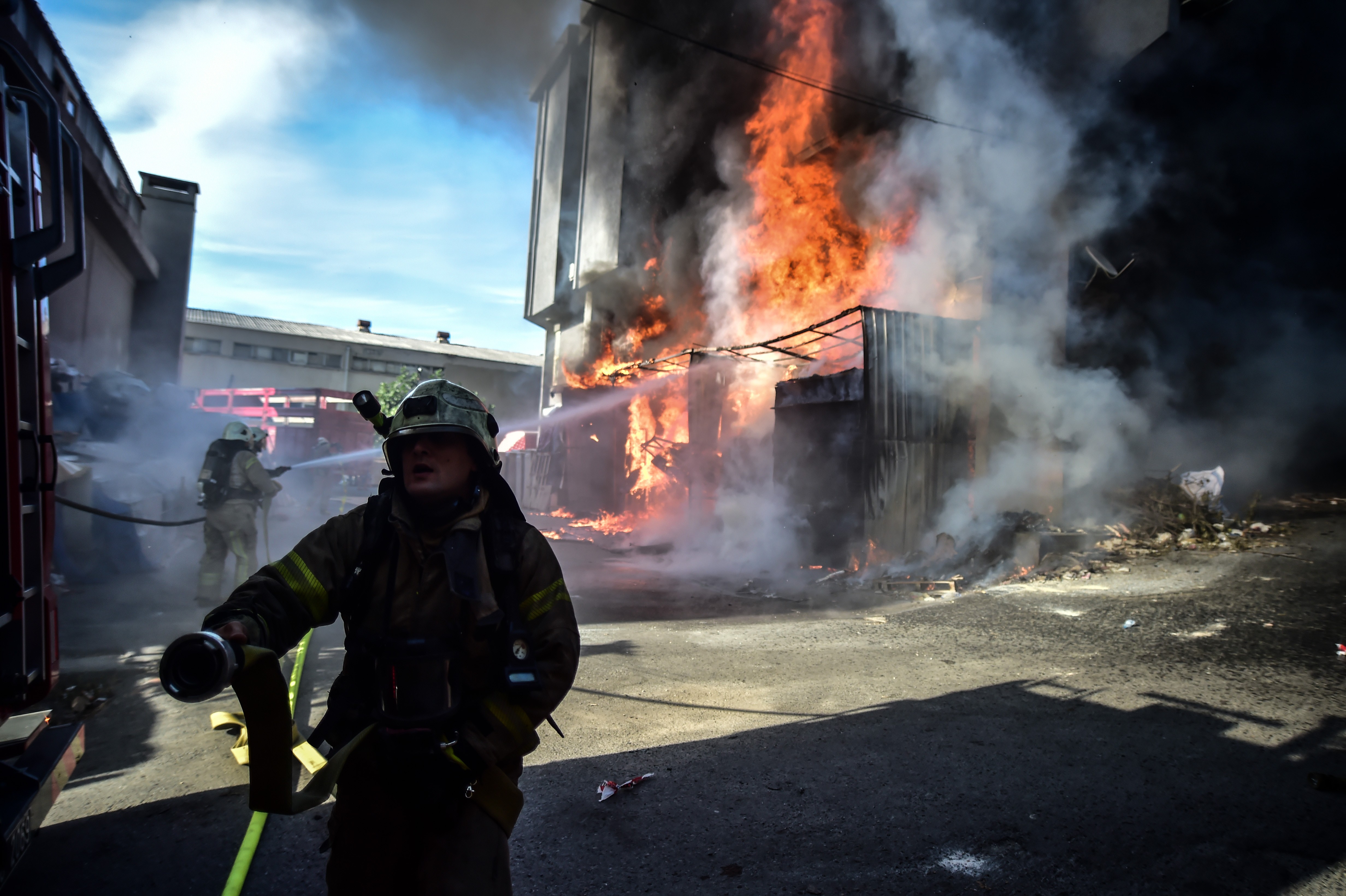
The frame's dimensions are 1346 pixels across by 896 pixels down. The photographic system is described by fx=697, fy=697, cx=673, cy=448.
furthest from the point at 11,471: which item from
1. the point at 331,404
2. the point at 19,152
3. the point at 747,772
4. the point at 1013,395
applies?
the point at 331,404

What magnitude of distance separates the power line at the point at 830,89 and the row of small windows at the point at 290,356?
97.3ft

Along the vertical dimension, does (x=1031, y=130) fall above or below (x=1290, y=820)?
above

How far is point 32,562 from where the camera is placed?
2412 millimetres

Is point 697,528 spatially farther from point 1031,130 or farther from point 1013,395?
point 1031,130

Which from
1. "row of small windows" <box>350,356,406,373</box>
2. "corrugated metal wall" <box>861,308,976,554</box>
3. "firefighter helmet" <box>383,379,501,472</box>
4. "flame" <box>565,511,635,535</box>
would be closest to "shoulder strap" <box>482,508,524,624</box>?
"firefighter helmet" <box>383,379,501,472</box>

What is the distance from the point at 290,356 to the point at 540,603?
140 ft

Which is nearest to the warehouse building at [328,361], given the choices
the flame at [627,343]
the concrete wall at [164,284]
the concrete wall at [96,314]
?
the flame at [627,343]

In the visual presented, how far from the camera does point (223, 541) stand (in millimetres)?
6926

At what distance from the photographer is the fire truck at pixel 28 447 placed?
2.22 m

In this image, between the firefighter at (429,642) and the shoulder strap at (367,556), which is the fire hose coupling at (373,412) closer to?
the firefighter at (429,642)

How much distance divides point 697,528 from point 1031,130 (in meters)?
9.07

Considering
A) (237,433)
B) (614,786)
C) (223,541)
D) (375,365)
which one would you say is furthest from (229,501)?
(375,365)

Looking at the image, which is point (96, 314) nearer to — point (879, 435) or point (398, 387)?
point (879, 435)

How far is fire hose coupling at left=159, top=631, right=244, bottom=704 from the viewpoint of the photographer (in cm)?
143
